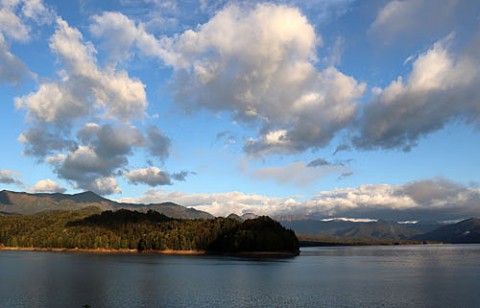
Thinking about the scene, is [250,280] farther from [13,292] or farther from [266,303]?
[13,292]

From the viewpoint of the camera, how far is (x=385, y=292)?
92438mm

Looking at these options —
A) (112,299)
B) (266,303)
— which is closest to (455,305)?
(266,303)

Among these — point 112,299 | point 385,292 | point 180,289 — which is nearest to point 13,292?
point 112,299

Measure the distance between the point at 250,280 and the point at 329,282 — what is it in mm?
21520

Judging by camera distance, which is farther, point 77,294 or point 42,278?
point 42,278

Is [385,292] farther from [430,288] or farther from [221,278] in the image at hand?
[221,278]

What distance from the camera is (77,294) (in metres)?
87.4

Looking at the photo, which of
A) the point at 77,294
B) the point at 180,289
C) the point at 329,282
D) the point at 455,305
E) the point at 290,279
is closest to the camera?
the point at 455,305

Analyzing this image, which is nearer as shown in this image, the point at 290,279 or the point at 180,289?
the point at 180,289

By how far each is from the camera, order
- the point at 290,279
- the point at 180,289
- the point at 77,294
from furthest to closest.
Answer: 1. the point at 290,279
2. the point at 180,289
3. the point at 77,294

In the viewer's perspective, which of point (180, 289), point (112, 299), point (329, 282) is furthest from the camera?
point (329, 282)

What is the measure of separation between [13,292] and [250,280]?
192 feet

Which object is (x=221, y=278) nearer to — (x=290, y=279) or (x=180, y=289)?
(x=290, y=279)

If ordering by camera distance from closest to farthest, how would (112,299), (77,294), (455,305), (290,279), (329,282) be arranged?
(455,305)
(112,299)
(77,294)
(329,282)
(290,279)
